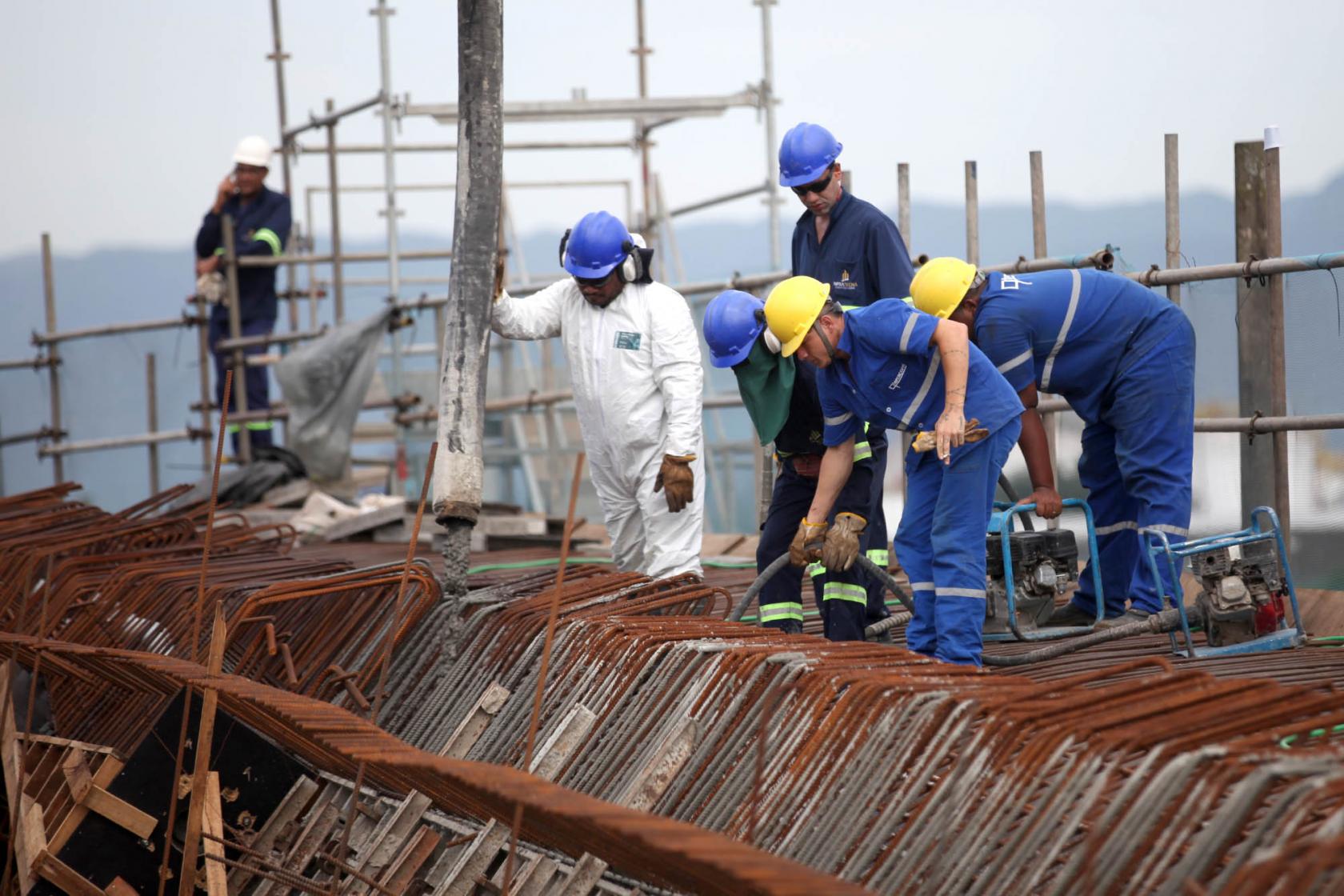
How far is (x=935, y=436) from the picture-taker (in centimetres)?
536

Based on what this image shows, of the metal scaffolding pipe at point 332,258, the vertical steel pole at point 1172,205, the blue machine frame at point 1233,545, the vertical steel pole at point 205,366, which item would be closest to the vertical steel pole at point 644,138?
the metal scaffolding pipe at point 332,258

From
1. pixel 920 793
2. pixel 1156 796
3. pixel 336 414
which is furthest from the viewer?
pixel 336 414

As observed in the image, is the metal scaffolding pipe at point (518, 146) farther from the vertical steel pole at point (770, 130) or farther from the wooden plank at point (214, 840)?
the wooden plank at point (214, 840)

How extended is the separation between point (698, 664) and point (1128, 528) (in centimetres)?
234

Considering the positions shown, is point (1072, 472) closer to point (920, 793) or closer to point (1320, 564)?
point (1320, 564)

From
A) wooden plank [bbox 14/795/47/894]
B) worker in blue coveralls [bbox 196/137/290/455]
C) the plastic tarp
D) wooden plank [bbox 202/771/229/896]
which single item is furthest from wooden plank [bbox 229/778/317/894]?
worker in blue coveralls [bbox 196/137/290/455]

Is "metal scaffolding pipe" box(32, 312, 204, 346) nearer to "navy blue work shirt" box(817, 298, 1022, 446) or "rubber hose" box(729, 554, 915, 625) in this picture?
"rubber hose" box(729, 554, 915, 625)

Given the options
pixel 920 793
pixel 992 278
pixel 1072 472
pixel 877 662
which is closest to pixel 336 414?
pixel 1072 472

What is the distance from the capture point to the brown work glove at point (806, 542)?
591 centimetres

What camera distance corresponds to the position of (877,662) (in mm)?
4699

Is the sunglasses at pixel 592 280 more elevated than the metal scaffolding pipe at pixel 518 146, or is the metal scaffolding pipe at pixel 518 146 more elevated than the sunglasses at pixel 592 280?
the metal scaffolding pipe at pixel 518 146

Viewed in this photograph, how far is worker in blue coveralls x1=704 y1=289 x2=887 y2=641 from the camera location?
615 centimetres

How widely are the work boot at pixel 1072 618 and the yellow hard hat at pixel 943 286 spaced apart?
4.61 ft

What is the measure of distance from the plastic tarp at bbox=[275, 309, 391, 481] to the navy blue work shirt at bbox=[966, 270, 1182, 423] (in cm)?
737
